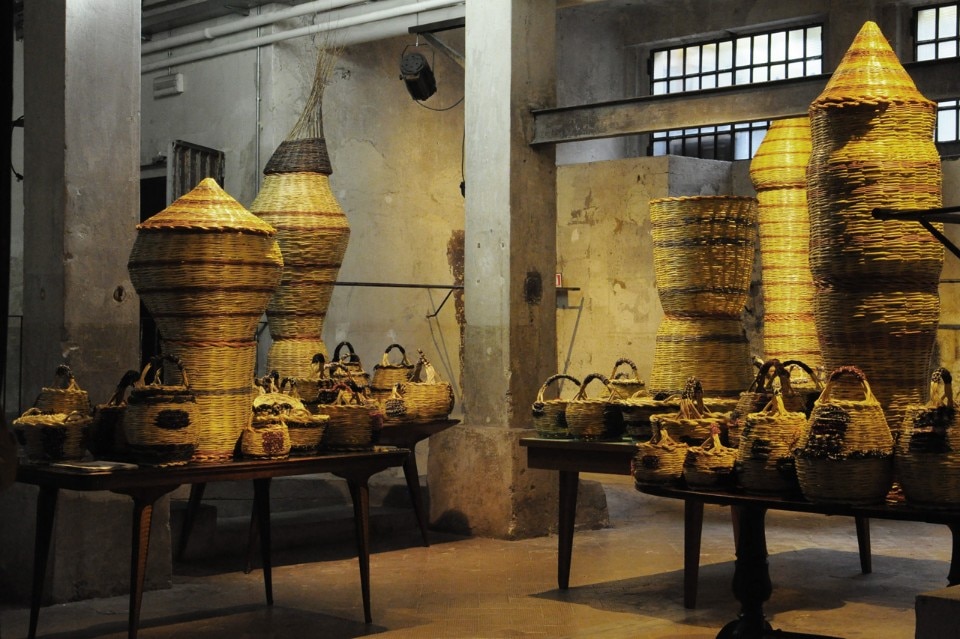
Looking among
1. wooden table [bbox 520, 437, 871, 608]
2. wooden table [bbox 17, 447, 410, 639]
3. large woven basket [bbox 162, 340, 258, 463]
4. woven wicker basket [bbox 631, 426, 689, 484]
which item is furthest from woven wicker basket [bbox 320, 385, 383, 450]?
woven wicker basket [bbox 631, 426, 689, 484]

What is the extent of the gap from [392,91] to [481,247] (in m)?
4.14

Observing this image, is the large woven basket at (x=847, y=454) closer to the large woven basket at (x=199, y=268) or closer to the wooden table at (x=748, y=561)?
the wooden table at (x=748, y=561)

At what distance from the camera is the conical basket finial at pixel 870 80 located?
4426 millimetres

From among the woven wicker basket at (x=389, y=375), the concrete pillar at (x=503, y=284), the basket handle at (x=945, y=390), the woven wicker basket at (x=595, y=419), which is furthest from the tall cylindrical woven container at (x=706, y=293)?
the basket handle at (x=945, y=390)

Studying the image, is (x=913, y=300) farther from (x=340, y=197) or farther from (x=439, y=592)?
(x=340, y=197)

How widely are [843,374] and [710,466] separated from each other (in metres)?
0.55

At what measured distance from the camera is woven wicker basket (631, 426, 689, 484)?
15.0 ft

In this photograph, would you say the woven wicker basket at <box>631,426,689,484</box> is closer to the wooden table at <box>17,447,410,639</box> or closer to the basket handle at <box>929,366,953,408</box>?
the basket handle at <box>929,366,953,408</box>

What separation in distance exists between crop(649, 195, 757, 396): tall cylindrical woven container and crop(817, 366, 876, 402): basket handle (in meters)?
1.99

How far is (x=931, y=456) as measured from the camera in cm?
386

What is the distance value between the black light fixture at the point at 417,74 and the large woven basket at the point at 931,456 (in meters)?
6.83

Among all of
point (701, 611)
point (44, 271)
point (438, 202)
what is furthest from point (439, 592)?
point (438, 202)

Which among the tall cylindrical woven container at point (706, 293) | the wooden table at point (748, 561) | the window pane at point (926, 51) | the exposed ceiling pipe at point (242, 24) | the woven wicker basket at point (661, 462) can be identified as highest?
the exposed ceiling pipe at point (242, 24)

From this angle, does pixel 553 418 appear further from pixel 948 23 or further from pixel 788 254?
pixel 948 23
